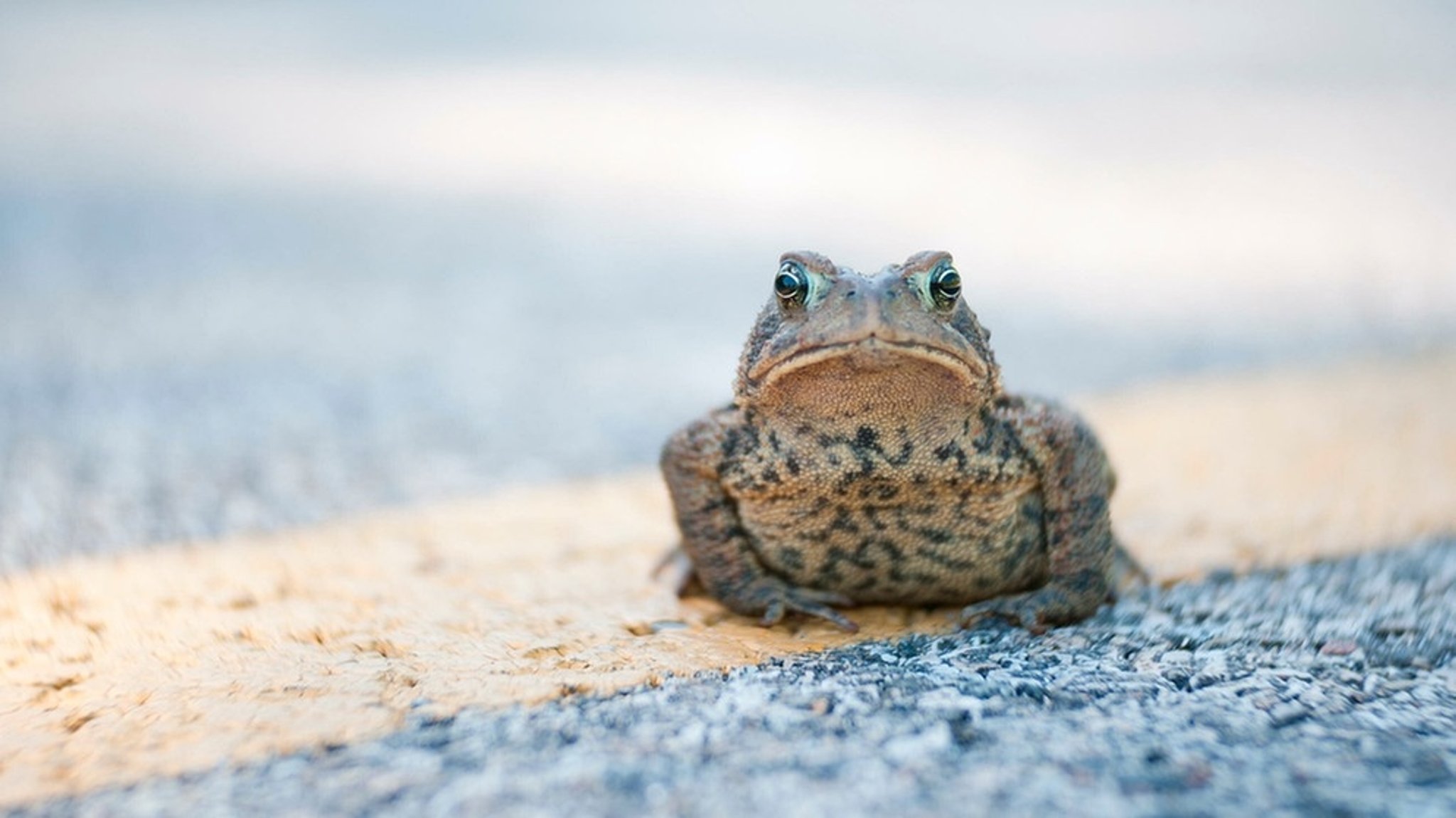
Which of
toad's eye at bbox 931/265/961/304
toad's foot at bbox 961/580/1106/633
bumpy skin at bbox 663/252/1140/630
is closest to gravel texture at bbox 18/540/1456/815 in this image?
toad's foot at bbox 961/580/1106/633

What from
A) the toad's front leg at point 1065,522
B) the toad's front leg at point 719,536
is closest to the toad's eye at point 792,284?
the toad's front leg at point 719,536

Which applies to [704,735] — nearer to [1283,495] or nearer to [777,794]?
[777,794]

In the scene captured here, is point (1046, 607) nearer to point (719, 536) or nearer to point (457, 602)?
point (719, 536)

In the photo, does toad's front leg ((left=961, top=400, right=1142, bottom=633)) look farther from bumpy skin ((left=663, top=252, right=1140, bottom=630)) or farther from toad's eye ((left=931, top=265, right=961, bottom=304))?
toad's eye ((left=931, top=265, right=961, bottom=304))

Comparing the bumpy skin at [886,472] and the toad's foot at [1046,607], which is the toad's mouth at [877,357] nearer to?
the bumpy skin at [886,472]

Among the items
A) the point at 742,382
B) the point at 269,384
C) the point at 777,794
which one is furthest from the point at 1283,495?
the point at 269,384

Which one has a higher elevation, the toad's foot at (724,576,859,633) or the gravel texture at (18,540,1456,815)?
the toad's foot at (724,576,859,633)

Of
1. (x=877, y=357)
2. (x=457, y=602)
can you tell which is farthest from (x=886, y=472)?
(x=457, y=602)
